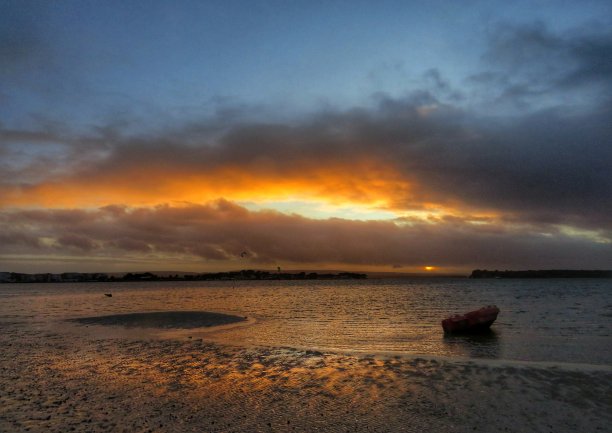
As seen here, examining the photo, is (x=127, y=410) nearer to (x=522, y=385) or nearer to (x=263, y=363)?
(x=263, y=363)

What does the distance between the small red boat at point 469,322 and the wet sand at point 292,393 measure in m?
11.2

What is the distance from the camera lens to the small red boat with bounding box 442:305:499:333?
29.4 metres

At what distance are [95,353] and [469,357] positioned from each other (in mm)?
19098

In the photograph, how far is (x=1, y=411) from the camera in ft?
39.1

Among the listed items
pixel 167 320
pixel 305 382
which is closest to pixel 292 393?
pixel 305 382

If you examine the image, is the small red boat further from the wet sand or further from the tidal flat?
the wet sand

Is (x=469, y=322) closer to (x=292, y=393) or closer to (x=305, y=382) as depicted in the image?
(x=305, y=382)

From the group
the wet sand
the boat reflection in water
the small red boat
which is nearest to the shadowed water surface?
the wet sand

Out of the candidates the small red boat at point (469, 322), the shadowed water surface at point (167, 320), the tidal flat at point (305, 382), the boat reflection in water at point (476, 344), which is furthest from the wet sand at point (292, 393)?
the shadowed water surface at point (167, 320)

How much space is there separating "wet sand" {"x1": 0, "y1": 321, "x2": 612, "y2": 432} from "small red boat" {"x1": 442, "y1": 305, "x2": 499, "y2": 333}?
11.2 metres

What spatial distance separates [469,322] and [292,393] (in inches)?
795

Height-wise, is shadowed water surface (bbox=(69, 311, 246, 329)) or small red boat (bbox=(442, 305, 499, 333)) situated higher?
small red boat (bbox=(442, 305, 499, 333))

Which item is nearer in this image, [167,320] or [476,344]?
[476,344]

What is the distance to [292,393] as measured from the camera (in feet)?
45.2
